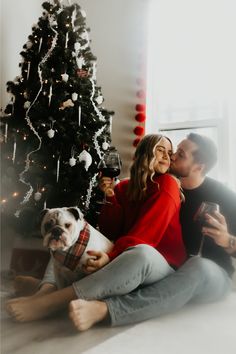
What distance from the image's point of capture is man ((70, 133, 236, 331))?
3.52ft

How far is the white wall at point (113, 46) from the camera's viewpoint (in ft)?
7.20

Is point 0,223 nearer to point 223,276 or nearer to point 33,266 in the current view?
point 33,266

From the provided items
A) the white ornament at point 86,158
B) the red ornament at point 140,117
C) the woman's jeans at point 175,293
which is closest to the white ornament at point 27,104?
the white ornament at point 86,158

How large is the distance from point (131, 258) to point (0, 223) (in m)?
0.93

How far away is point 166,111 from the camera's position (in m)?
1.91

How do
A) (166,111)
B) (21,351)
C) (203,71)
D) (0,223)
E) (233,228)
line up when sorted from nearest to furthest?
(21,351)
(233,228)
(203,71)
(0,223)
(166,111)

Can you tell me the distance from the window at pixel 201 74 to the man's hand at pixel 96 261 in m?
0.63

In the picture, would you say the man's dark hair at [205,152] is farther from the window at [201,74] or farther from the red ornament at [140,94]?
the red ornament at [140,94]

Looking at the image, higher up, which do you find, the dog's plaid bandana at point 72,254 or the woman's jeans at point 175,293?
the dog's plaid bandana at point 72,254

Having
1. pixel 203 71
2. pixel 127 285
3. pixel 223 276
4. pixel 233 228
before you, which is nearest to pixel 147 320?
pixel 127 285

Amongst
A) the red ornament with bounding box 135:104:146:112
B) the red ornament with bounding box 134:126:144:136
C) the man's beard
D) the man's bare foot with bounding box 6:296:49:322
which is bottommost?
the man's bare foot with bounding box 6:296:49:322

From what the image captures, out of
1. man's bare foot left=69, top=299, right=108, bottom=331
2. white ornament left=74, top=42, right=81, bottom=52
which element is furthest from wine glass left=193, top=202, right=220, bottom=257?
white ornament left=74, top=42, right=81, bottom=52

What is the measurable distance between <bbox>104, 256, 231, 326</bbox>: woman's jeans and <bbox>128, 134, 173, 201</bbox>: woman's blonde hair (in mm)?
323

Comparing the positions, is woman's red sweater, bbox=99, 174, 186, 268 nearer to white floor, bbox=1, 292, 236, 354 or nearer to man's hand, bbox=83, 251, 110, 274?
man's hand, bbox=83, 251, 110, 274
